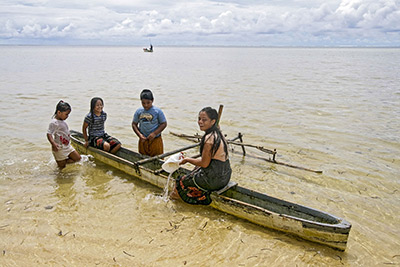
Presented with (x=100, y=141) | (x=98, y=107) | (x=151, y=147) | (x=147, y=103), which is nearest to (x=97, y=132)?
(x=100, y=141)

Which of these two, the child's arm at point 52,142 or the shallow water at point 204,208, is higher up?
the child's arm at point 52,142

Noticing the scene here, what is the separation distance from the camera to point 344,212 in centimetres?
555

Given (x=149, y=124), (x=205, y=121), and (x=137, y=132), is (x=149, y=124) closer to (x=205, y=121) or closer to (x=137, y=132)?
(x=137, y=132)

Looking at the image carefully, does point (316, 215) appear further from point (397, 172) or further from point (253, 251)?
point (397, 172)

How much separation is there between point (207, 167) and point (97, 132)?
11.6 ft

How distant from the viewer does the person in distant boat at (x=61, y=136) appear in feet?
20.7

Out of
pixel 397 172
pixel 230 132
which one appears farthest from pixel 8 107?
pixel 397 172

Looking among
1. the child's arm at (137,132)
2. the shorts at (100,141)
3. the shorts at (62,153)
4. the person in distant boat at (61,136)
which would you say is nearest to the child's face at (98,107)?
the person in distant boat at (61,136)

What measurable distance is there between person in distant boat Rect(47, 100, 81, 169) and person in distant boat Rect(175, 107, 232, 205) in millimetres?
2817

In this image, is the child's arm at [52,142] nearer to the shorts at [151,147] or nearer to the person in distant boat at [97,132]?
the person in distant boat at [97,132]

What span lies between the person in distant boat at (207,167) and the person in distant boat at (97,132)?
258 cm

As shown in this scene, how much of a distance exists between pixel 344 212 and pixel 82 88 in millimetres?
18692

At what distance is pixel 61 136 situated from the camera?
6.60 metres

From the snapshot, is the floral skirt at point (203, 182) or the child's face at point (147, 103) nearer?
the floral skirt at point (203, 182)
